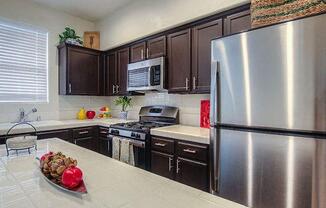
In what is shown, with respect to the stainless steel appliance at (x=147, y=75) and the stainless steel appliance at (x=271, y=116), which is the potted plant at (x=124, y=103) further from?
the stainless steel appliance at (x=271, y=116)

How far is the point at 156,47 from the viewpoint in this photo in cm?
288

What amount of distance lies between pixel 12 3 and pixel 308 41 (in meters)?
3.80

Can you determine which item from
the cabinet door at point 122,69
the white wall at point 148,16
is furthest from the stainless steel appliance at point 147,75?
the white wall at point 148,16

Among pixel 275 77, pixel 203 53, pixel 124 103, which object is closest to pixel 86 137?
pixel 124 103

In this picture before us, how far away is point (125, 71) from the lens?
3416 millimetres

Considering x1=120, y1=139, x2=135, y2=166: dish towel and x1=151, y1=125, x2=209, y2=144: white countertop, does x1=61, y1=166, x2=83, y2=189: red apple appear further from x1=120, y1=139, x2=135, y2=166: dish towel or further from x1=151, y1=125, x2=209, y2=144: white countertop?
x1=120, y1=139, x2=135, y2=166: dish towel

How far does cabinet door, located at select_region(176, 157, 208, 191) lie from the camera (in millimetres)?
1935

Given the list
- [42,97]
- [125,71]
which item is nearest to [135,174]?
[125,71]

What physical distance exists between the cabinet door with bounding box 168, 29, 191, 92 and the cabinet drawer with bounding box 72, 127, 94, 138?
1.52 metres

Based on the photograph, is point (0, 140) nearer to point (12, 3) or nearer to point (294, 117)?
point (12, 3)

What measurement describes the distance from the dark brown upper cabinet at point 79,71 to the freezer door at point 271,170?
2741 mm

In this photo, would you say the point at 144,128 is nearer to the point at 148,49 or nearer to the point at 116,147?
the point at 116,147

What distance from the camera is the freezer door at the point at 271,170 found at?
1.19 m

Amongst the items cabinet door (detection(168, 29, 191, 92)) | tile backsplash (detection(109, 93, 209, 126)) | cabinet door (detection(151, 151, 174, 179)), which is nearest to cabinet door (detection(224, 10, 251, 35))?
cabinet door (detection(168, 29, 191, 92))
